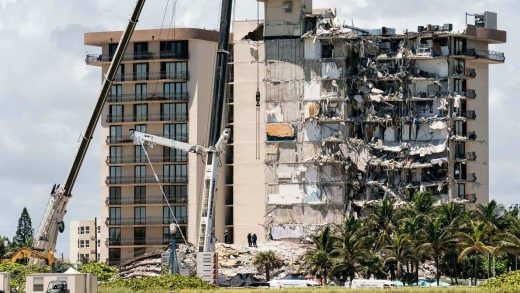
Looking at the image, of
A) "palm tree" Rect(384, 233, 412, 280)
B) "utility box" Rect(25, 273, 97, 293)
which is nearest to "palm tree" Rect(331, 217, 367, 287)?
"palm tree" Rect(384, 233, 412, 280)

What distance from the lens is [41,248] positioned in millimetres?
173125

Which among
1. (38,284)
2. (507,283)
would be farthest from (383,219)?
(38,284)

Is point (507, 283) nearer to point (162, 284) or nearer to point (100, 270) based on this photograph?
point (162, 284)

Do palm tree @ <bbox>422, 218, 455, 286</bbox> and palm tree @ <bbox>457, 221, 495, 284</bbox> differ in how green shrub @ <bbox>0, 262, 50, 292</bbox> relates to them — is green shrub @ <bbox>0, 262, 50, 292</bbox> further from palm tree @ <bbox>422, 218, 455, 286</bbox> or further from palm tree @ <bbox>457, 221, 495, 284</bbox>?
palm tree @ <bbox>457, 221, 495, 284</bbox>

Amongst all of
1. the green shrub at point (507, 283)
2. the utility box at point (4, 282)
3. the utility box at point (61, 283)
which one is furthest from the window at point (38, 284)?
the green shrub at point (507, 283)

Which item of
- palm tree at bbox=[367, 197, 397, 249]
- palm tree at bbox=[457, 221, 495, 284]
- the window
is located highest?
palm tree at bbox=[367, 197, 397, 249]

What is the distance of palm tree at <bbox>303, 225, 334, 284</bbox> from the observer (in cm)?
18550

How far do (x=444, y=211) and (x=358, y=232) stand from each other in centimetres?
876

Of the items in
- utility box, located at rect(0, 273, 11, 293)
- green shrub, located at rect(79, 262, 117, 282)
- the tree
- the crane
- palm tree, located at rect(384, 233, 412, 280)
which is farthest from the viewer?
the tree

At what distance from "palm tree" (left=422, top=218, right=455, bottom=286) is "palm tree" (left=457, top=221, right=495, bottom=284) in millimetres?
1218

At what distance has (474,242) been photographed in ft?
591

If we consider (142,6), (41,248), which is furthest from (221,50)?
(41,248)

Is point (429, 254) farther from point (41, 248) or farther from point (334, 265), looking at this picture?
point (41, 248)

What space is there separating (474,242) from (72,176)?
129 feet
